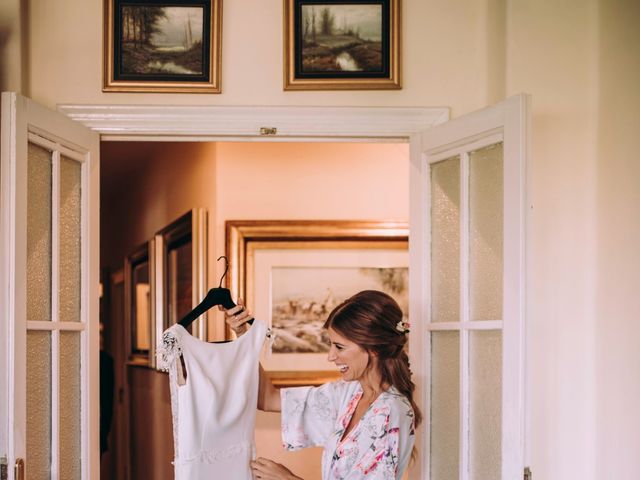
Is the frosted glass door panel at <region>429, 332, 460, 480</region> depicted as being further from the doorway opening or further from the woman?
the doorway opening

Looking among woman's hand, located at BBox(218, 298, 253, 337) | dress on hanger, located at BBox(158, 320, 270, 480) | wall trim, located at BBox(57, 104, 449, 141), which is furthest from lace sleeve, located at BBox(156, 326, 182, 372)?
wall trim, located at BBox(57, 104, 449, 141)

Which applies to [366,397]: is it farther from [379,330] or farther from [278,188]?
[278,188]

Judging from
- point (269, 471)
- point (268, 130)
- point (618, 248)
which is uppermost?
point (268, 130)

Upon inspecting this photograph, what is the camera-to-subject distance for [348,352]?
2.87m

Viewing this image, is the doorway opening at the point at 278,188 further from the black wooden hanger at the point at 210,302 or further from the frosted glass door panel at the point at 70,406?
the frosted glass door panel at the point at 70,406

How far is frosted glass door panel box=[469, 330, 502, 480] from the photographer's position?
2.80 meters

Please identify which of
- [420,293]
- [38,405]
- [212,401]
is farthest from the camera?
[420,293]

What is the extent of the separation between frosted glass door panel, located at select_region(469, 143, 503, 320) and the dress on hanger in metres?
0.72

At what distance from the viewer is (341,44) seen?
3.23 m

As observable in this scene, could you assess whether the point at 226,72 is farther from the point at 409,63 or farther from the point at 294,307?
the point at 294,307

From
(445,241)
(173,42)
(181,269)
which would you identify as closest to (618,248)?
(445,241)

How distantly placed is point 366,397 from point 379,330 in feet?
0.74

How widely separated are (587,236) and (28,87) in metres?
1.94

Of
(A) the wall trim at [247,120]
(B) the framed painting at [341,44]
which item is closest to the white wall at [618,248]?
(A) the wall trim at [247,120]
